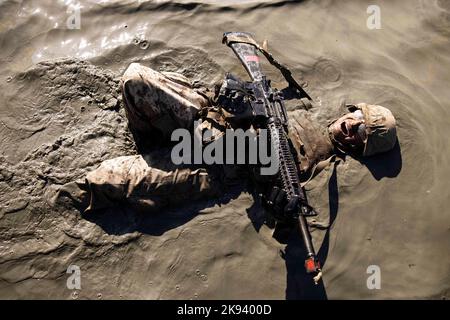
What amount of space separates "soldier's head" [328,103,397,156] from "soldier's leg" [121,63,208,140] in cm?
153

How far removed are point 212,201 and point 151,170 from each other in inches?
29.1

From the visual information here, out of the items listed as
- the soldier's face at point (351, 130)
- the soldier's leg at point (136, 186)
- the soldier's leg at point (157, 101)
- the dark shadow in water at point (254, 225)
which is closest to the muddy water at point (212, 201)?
the dark shadow in water at point (254, 225)

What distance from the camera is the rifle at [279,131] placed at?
3729mm

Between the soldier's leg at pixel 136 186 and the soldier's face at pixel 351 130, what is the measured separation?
4.77ft

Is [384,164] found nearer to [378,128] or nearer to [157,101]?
[378,128]

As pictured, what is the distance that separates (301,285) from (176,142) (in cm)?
191

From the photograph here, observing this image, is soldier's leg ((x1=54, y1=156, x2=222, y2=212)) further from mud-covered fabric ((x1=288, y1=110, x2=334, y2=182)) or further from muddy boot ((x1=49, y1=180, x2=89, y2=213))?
mud-covered fabric ((x1=288, y1=110, x2=334, y2=182))

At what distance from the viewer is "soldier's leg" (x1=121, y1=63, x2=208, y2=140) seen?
3.82 meters

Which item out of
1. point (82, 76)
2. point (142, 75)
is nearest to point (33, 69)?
point (82, 76)

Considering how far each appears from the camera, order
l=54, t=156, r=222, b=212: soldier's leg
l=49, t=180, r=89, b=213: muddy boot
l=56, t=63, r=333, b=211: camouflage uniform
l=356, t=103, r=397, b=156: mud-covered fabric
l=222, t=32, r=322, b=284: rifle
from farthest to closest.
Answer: l=356, t=103, r=397, b=156: mud-covered fabric, l=49, t=180, r=89, b=213: muddy boot, l=54, t=156, r=222, b=212: soldier's leg, l=56, t=63, r=333, b=211: camouflage uniform, l=222, t=32, r=322, b=284: rifle

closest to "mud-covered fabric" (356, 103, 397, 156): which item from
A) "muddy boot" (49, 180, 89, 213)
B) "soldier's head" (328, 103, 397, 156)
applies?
"soldier's head" (328, 103, 397, 156)

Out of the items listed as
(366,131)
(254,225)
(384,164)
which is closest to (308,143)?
(366,131)

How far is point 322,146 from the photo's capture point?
457 cm

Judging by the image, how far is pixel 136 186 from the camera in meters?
4.06
